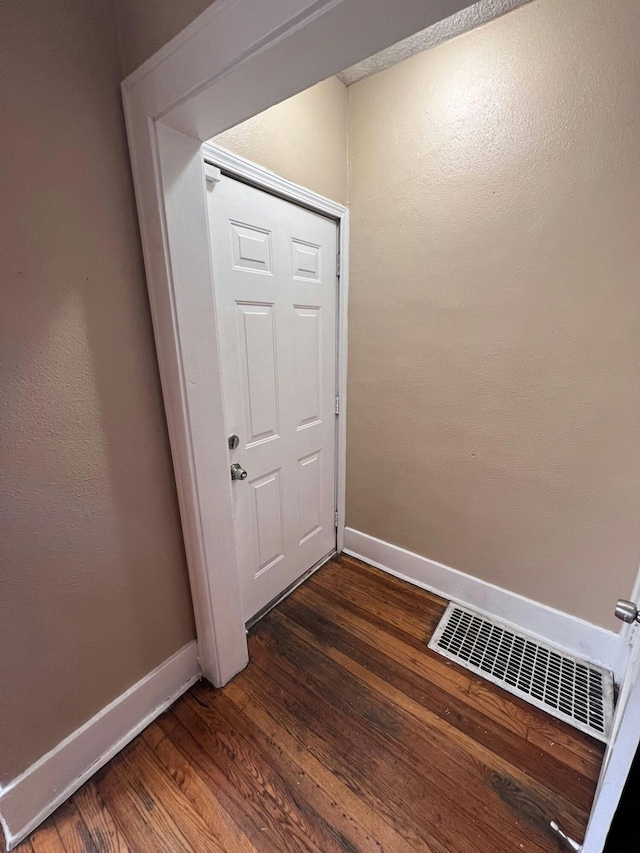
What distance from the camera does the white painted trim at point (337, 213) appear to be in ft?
4.19

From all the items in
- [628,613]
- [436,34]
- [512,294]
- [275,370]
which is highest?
[436,34]

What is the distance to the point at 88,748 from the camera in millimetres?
1171

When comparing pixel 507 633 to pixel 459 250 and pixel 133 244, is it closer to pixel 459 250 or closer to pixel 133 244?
pixel 459 250

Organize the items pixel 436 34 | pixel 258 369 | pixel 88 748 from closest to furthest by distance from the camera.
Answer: pixel 88 748 < pixel 436 34 < pixel 258 369

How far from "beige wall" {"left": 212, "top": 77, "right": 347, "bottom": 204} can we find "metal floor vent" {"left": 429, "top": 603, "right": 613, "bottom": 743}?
86.9 inches

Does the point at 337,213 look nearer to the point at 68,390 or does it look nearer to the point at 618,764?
the point at 68,390

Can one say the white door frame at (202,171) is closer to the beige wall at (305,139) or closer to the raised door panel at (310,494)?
the beige wall at (305,139)

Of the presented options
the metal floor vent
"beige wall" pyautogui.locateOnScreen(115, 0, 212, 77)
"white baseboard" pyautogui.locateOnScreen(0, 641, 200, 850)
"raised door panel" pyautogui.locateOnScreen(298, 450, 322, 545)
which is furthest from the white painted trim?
"white baseboard" pyautogui.locateOnScreen(0, 641, 200, 850)

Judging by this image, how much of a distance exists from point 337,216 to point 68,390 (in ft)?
4.81

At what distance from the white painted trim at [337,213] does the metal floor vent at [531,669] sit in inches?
33.9

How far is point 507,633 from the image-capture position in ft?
5.63

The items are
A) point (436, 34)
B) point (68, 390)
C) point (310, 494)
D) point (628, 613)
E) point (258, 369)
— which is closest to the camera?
point (628, 613)

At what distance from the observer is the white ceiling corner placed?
131 cm

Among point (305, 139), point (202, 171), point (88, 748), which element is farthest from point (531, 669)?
point (305, 139)
